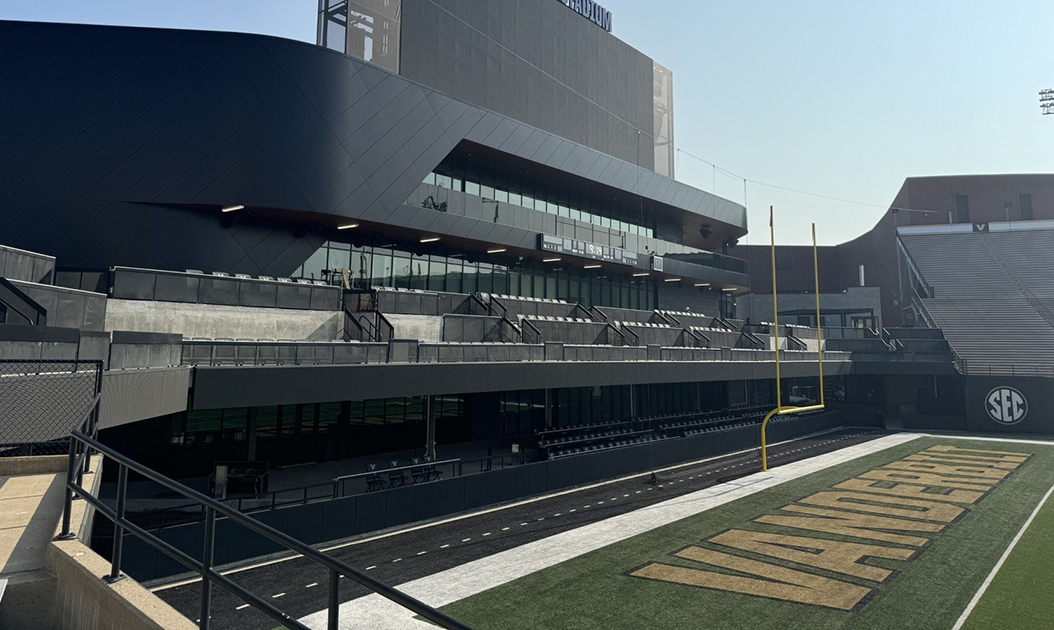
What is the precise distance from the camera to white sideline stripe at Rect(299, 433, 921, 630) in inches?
500

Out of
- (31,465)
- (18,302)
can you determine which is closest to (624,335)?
(18,302)

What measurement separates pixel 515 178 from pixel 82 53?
2290 cm

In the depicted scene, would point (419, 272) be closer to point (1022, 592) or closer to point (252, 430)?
point (252, 430)

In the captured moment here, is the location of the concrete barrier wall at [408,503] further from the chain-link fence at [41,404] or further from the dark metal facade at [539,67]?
the dark metal facade at [539,67]

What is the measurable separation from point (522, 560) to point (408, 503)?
4.93 metres

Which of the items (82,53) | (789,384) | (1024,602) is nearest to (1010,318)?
(789,384)

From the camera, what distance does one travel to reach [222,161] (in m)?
24.9

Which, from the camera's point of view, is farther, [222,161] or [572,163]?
[572,163]

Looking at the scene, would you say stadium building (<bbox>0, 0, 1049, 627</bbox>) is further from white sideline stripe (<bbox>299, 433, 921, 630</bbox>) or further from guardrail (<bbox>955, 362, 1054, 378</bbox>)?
white sideline stripe (<bbox>299, 433, 921, 630</bbox>)

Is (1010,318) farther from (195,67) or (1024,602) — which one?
(195,67)

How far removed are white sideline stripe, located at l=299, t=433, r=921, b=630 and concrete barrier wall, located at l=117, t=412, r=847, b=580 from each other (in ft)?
10.0

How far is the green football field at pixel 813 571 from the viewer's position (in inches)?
484

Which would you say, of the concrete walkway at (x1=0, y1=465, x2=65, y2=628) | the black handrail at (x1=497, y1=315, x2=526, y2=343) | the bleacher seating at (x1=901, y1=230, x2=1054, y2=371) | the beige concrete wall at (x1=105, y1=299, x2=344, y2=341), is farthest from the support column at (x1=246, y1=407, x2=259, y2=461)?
the bleacher seating at (x1=901, y1=230, x2=1054, y2=371)

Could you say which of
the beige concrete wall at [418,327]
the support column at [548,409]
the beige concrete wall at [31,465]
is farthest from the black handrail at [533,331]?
the beige concrete wall at [31,465]
